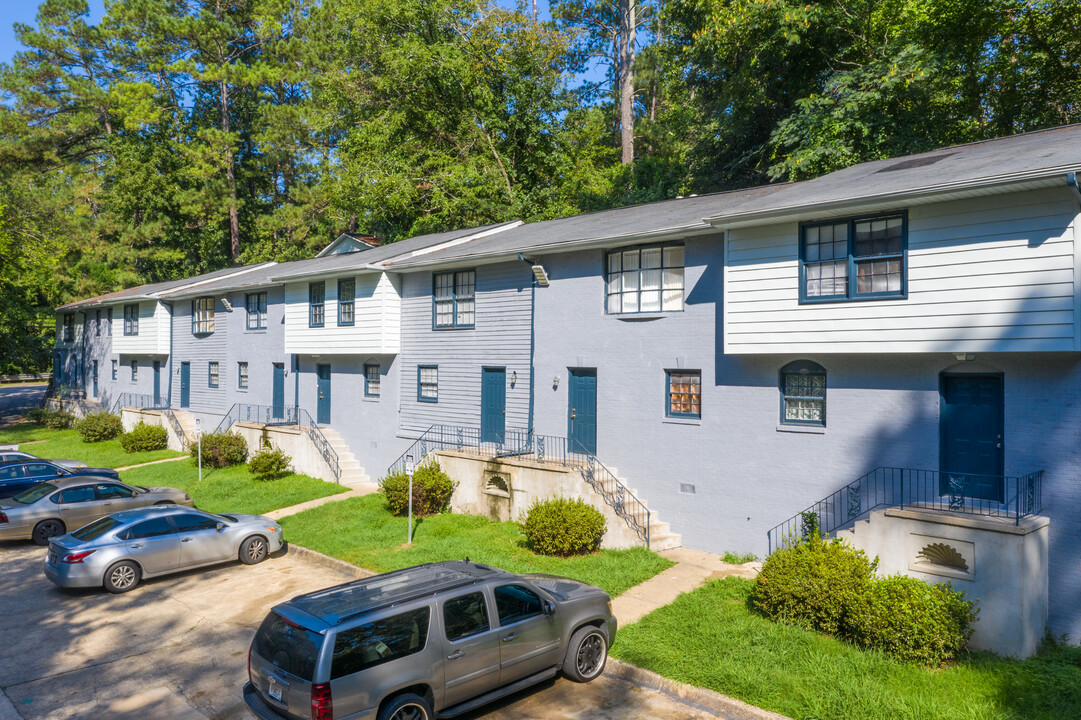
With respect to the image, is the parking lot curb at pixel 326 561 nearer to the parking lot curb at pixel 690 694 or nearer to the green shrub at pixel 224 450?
the parking lot curb at pixel 690 694

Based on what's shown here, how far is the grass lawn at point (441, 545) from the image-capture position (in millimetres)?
13477

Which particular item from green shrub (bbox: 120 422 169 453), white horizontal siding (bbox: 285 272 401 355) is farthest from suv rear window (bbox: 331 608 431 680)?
green shrub (bbox: 120 422 169 453)

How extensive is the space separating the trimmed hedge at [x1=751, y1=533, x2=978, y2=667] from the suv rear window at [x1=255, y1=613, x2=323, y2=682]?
22.6 feet

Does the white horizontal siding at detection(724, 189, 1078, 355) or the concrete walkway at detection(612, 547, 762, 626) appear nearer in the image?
the white horizontal siding at detection(724, 189, 1078, 355)

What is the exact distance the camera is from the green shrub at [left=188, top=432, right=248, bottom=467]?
2512 centimetres

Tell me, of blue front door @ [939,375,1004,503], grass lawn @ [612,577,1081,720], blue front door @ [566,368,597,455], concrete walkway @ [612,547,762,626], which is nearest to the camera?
grass lawn @ [612,577,1081,720]

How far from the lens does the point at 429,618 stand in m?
7.75

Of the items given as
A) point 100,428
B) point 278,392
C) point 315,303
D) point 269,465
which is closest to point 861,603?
point 269,465

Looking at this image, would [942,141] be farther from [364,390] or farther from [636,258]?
[364,390]

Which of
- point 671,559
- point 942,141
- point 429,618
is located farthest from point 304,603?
point 942,141

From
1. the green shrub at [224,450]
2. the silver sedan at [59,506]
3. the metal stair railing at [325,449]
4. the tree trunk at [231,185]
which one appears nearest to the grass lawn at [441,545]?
the metal stair railing at [325,449]

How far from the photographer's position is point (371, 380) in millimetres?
22984

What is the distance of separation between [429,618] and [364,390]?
16105 millimetres

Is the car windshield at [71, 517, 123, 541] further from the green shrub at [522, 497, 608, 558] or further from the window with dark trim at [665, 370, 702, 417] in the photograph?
the window with dark trim at [665, 370, 702, 417]
